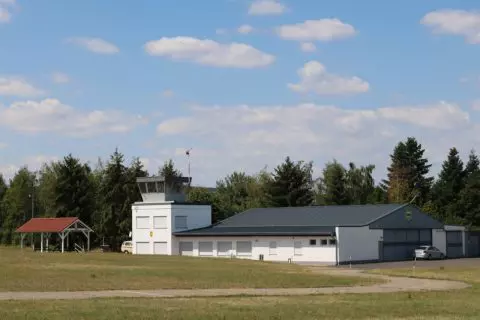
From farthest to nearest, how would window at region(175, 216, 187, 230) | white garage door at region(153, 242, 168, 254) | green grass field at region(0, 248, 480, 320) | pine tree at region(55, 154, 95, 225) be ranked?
pine tree at region(55, 154, 95, 225)
window at region(175, 216, 187, 230)
white garage door at region(153, 242, 168, 254)
green grass field at region(0, 248, 480, 320)

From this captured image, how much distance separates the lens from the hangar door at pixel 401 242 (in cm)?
7156

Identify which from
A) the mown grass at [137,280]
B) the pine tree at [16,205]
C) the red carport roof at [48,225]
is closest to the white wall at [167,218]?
the red carport roof at [48,225]

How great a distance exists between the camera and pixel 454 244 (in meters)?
80.9

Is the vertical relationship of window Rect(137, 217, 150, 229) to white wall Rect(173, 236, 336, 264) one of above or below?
above

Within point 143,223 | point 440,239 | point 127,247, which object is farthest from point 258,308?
point 127,247

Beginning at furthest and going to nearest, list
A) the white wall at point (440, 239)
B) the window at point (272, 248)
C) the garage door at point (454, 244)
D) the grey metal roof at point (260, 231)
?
the garage door at point (454, 244) < the white wall at point (440, 239) < the window at point (272, 248) < the grey metal roof at point (260, 231)

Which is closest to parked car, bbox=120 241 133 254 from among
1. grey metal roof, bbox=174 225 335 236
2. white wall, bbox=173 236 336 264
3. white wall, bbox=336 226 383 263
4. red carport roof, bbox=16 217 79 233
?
red carport roof, bbox=16 217 79 233

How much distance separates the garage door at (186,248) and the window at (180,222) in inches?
88.1

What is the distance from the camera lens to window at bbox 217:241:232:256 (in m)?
76.9

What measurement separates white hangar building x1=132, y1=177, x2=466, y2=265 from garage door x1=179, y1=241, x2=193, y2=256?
11 cm

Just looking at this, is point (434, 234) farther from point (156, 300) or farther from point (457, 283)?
point (156, 300)

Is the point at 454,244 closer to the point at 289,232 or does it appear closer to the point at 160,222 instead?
the point at 289,232

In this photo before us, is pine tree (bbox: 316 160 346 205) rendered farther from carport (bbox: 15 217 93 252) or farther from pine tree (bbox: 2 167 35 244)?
pine tree (bbox: 2 167 35 244)

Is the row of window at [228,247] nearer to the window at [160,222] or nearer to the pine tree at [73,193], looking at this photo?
the window at [160,222]
